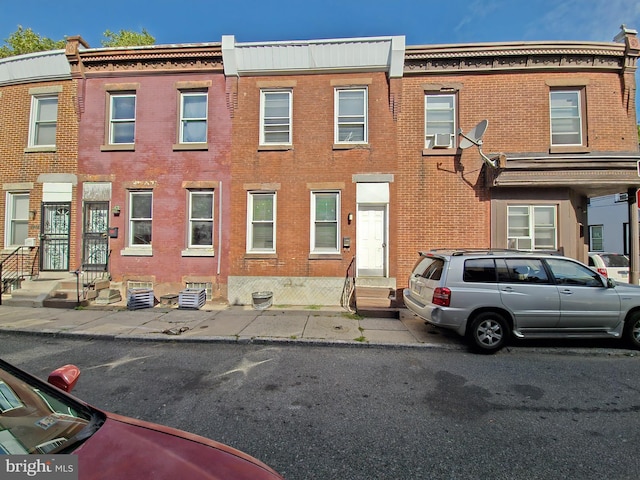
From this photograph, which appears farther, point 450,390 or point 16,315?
point 16,315

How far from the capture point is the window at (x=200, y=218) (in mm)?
10172

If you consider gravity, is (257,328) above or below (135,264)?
below

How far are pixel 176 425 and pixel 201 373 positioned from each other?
4.93 feet

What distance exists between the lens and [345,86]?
9.91 meters

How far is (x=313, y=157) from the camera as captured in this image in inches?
388

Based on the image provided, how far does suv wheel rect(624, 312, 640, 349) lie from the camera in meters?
5.93

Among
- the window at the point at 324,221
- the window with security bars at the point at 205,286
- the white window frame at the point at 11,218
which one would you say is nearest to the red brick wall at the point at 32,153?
the white window frame at the point at 11,218

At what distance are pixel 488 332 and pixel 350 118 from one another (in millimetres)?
7300

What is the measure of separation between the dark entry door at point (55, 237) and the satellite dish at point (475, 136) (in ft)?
41.7

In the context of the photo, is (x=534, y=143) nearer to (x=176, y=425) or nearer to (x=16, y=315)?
(x=176, y=425)

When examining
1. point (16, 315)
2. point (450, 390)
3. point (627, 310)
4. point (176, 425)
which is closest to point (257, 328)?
point (176, 425)

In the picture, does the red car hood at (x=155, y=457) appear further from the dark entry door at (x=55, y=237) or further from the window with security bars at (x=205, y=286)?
the dark entry door at (x=55, y=237)

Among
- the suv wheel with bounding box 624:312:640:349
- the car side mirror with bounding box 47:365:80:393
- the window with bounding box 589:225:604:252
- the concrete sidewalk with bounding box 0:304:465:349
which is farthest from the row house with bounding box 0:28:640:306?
the window with bounding box 589:225:604:252

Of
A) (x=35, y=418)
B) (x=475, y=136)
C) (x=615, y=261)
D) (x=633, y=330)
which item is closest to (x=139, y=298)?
(x=35, y=418)
